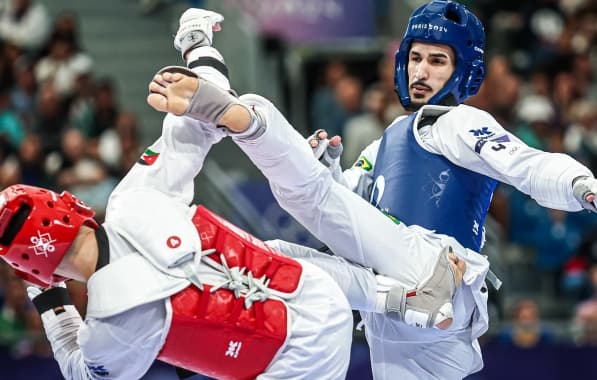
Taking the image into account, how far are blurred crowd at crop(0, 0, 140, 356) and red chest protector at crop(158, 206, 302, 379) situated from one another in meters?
4.50

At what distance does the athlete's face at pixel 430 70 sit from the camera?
585cm

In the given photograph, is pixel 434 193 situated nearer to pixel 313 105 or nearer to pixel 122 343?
pixel 122 343

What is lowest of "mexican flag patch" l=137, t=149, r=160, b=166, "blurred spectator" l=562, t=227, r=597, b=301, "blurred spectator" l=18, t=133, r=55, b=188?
"blurred spectator" l=562, t=227, r=597, b=301

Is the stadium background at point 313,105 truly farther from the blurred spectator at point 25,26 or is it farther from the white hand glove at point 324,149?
the white hand glove at point 324,149

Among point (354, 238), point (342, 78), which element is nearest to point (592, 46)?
point (342, 78)

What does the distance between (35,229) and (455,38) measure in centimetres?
242

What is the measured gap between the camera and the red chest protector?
4602 mm

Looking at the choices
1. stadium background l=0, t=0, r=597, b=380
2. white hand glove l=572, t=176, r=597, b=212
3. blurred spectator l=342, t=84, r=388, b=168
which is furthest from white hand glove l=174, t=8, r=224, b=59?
blurred spectator l=342, t=84, r=388, b=168

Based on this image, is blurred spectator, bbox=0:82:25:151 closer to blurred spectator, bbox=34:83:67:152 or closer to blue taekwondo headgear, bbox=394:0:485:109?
blurred spectator, bbox=34:83:67:152

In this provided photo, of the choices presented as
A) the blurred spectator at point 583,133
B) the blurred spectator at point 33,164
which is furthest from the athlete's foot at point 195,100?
the blurred spectator at point 583,133

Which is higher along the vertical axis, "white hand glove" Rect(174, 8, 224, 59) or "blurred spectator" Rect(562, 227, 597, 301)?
"white hand glove" Rect(174, 8, 224, 59)

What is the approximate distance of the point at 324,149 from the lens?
561cm

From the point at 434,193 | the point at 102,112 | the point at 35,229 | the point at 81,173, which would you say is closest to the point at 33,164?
the point at 81,173

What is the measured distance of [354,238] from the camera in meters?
5.28
